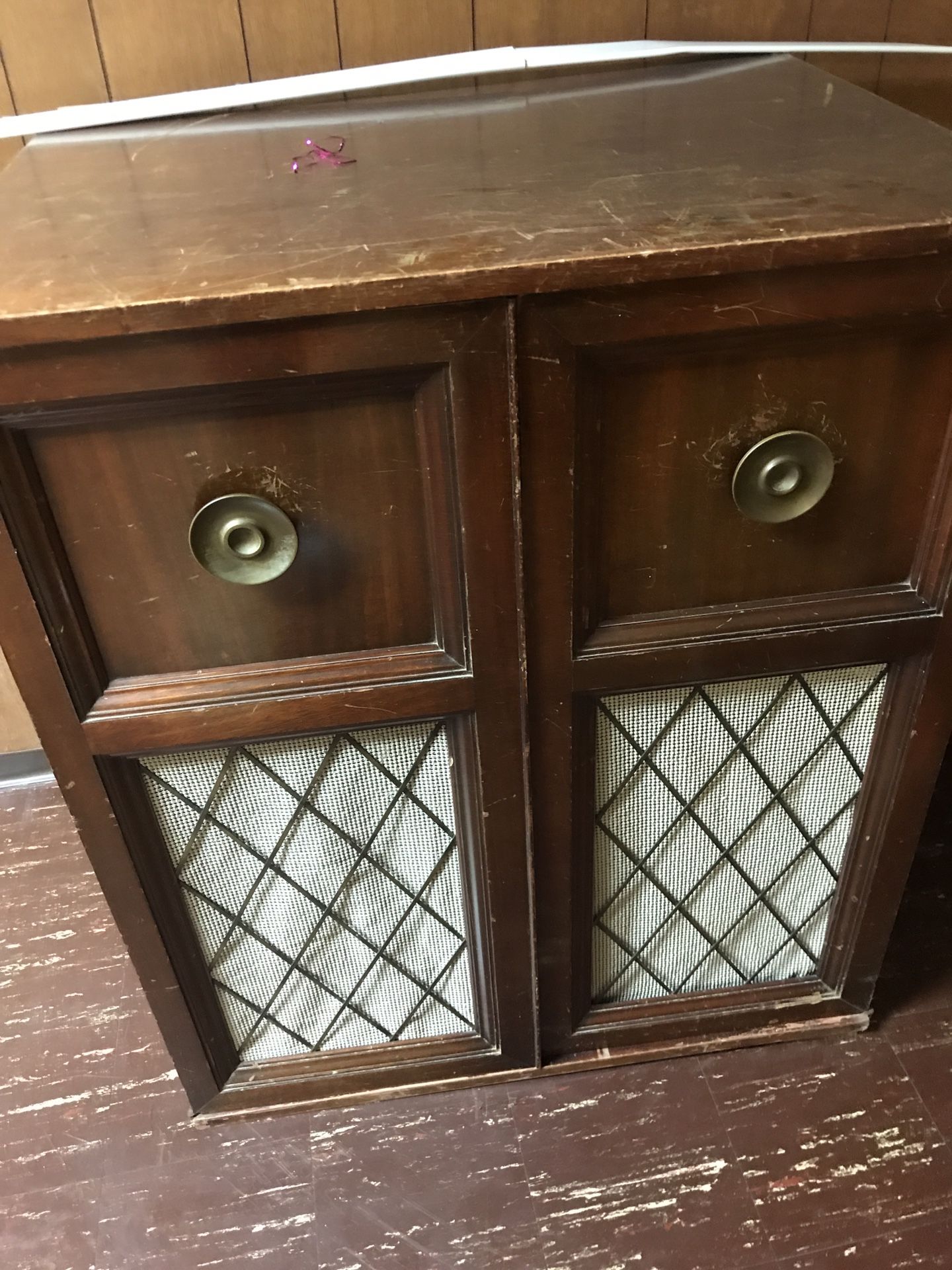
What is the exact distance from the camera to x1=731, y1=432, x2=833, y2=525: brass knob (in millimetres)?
725

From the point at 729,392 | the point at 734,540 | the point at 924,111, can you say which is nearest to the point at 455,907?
the point at 734,540

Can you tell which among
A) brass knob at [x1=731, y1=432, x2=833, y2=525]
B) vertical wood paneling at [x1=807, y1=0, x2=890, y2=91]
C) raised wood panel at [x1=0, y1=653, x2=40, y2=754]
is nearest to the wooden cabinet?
brass knob at [x1=731, y1=432, x2=833, y2=525]

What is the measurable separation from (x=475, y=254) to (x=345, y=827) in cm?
54

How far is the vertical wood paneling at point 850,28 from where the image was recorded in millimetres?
1040

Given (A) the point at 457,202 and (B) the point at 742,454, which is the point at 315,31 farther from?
(B) the point at 742,454

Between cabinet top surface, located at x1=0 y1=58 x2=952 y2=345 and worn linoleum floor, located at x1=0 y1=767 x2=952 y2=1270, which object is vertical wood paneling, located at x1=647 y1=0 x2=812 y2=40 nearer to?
cabinet top surface, located at x1=0 y1=58 x2=952 y2=345

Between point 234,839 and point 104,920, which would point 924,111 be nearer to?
point 234,839

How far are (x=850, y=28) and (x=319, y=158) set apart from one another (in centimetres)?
62

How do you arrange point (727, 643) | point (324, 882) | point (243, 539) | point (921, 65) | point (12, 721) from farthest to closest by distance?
point (12, 721)
point (921, 65)
point (324, 882)
point (727, 643)
point (243, 539)

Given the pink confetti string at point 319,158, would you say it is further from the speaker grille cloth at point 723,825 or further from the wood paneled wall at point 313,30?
the speaker grille cloth at point 723,825

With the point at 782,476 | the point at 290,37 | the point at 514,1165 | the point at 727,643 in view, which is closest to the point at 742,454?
the point at 782,476

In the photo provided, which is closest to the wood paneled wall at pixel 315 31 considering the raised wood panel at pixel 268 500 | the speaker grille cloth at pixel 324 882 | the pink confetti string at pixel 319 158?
the pink confetti string at pixel 319 158

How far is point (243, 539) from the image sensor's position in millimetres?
712

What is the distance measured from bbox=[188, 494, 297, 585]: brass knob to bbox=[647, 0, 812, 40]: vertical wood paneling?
729 mm
